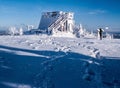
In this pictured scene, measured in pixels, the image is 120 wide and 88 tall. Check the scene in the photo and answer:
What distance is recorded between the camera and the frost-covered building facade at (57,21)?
4894 centimetres

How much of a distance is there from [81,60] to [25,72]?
4127 mm

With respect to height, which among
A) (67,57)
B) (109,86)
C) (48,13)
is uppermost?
(48,13)

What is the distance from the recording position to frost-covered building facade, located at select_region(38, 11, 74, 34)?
48.9 meters

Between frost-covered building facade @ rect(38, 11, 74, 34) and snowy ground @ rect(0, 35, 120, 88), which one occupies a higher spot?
frost-covered building facade @ rect(38, 11, 74, 34)

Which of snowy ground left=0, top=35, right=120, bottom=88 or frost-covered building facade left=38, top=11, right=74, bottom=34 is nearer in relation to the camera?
snowy ground left=0, top=35, right=120, bottom=88

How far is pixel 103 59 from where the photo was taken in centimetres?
1560

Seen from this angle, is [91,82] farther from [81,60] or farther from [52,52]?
[52,52]

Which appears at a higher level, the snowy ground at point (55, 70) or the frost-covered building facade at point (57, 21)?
the frost-covered building facade at point (57, 21)

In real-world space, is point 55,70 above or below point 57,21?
below

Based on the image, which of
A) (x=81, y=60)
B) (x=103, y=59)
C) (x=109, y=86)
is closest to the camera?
(x=109, y=86)

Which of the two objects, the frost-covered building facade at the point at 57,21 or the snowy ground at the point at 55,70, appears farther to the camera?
the frost-covered building facade at the point at 57,21

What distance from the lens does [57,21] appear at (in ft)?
161

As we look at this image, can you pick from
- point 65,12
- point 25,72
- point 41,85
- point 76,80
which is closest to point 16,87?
point 41,85

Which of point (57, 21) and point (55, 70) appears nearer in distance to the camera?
point (55, 70)
